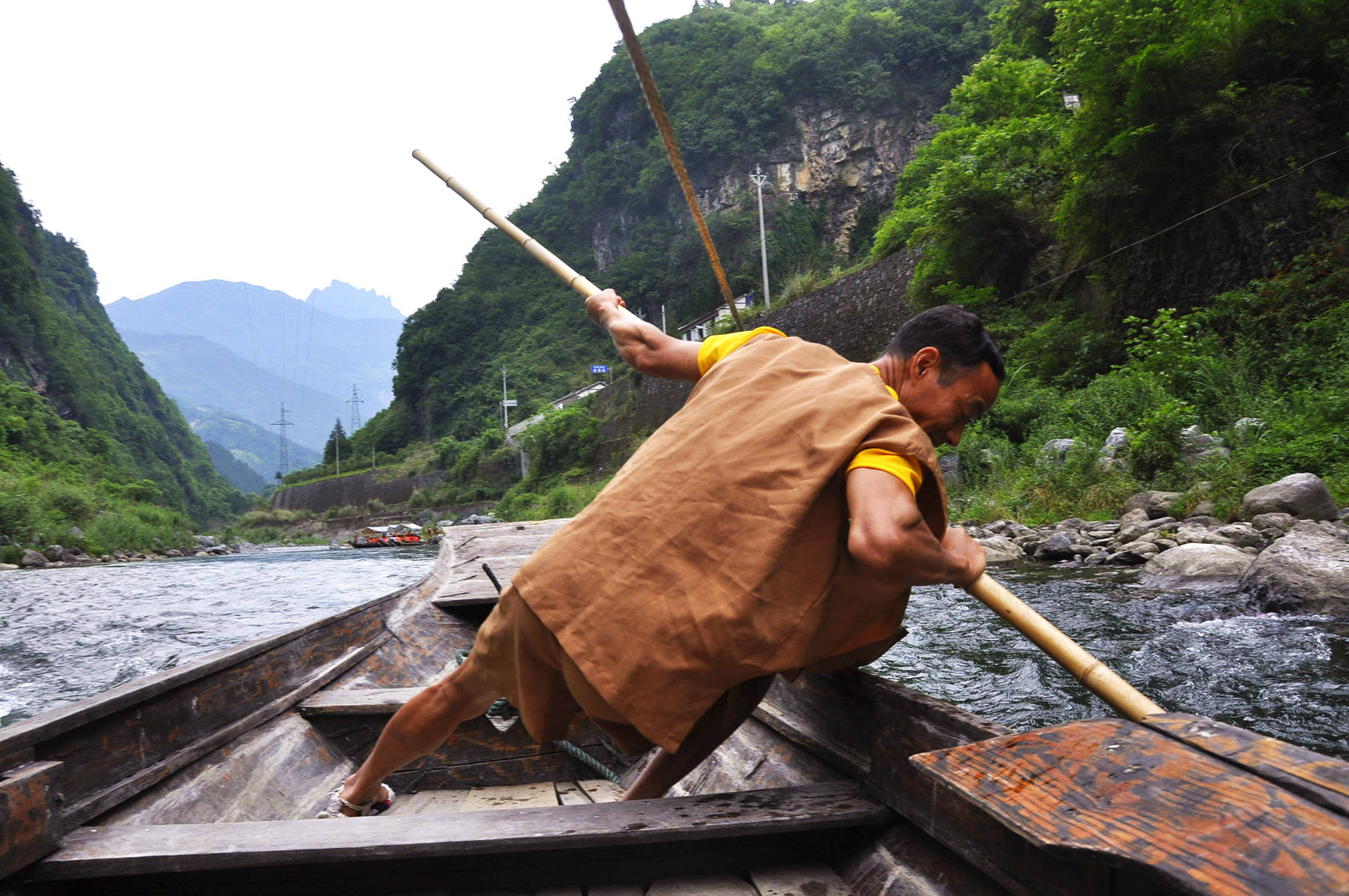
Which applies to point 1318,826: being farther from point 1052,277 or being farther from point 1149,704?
point 1052,277

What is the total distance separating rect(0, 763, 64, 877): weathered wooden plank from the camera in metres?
1.25

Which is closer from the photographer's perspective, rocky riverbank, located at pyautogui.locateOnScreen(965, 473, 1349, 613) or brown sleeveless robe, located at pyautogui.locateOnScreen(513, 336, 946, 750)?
brown sleeveless robe, located at pyautogui.locateOnScreen(513, 336, 946, 750)

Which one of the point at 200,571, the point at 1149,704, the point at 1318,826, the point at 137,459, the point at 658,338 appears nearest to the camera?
the point at 1318,826

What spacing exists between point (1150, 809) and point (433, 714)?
1264mm

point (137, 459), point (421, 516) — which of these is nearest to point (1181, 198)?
point (421, 516)

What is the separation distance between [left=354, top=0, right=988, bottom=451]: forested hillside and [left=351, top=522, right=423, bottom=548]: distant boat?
1544cm

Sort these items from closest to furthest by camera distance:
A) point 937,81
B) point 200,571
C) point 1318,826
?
1. point 1318,826
2. point 200,571
3. point 937,81

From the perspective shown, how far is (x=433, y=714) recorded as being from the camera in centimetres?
166

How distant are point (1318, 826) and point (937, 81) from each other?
4317 centimetres

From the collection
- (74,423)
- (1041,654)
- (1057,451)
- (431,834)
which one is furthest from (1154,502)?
(74,423)

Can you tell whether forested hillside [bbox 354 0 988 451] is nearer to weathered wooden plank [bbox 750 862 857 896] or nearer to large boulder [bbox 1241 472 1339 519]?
large boulder [bbox 1241 472 1339 519]

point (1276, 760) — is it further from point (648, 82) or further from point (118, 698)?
point (118, 698)

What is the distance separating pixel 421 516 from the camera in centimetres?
3925

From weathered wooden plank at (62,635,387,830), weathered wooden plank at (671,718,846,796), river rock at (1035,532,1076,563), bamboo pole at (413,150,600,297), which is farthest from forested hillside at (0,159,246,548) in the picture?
weathered wooden plank at (671,718,846,796)
